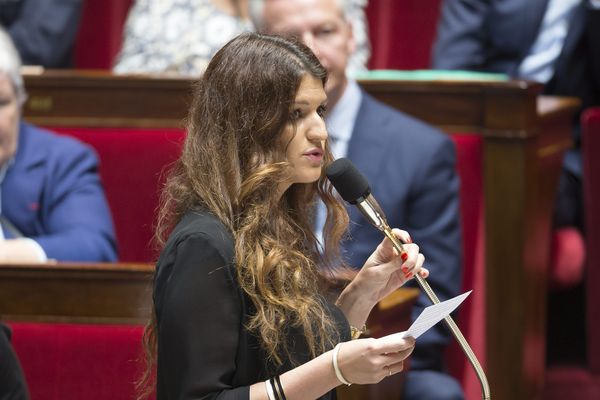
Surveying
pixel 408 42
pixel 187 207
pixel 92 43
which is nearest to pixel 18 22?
pixel 92 43

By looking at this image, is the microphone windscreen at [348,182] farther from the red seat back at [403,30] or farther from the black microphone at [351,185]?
the red seat back at [403,30]

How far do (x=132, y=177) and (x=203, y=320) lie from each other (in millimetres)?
1001

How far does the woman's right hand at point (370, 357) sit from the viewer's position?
2.36ft

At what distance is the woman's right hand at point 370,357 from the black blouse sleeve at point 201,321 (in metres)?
0.07

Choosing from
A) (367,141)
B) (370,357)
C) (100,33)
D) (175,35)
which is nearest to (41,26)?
(100,33)

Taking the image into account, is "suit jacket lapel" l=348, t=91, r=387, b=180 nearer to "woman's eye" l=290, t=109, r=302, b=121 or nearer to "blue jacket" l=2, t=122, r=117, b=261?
"blue jacket" l=2, t=122, r=117, b=261

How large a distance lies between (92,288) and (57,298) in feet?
0.13

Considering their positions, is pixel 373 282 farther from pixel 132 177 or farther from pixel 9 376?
pixel 132 177

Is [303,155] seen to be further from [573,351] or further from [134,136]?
[573,351]

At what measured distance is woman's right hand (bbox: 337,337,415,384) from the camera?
0.72 meters

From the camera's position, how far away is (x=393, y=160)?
149 cm

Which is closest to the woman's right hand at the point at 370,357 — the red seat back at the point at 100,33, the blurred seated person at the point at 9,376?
the blurred seated person at the point at 9,376

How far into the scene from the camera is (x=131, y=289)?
1196 mm

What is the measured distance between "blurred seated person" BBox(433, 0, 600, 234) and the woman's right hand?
42.6 inches
